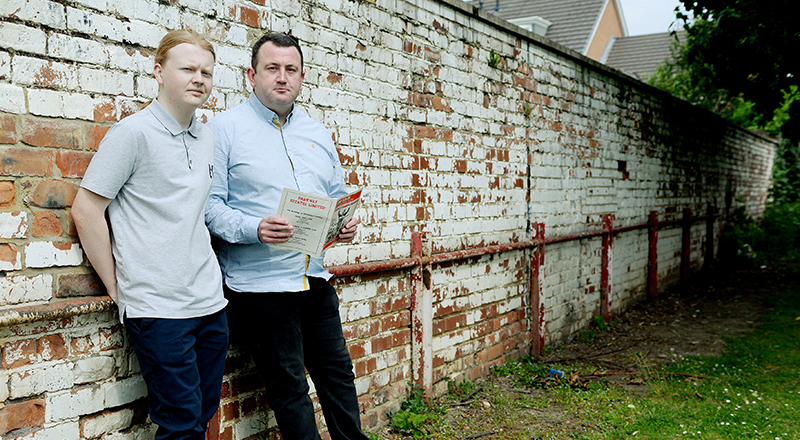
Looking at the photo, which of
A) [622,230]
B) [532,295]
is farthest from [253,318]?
[622,230]

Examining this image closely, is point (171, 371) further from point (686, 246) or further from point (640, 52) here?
point (640, 52)

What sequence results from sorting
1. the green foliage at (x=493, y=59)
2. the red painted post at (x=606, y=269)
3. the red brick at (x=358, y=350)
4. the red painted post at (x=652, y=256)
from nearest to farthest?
the red brick at (x=358, y=350), the green foliage at (x=493, y=59), the red painted post at (x=606, y=269), the red painted post at (x=652, y=256)

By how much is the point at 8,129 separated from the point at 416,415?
2.88m

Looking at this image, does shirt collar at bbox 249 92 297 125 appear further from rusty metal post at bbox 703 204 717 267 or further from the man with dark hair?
rusty metal post at bbox 703 204 717 267

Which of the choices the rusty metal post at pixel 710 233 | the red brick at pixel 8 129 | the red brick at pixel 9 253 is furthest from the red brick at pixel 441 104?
the rusty metal post at pixel 710 233

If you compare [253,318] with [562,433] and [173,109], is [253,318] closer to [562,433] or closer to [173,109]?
[173,109]

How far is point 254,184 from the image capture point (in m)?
2.69

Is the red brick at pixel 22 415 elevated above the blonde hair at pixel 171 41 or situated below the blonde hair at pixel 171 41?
below

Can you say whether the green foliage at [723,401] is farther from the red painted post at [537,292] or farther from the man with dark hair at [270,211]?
the man with dark hair at [270,211]

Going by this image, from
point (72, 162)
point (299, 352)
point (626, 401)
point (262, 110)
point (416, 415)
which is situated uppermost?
point (262, 110)

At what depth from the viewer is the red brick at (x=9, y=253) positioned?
2.12 m

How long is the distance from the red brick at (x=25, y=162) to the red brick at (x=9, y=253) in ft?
0.85

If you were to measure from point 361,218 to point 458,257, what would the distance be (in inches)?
44.0

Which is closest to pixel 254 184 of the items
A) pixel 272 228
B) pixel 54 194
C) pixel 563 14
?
pixel 272 228
